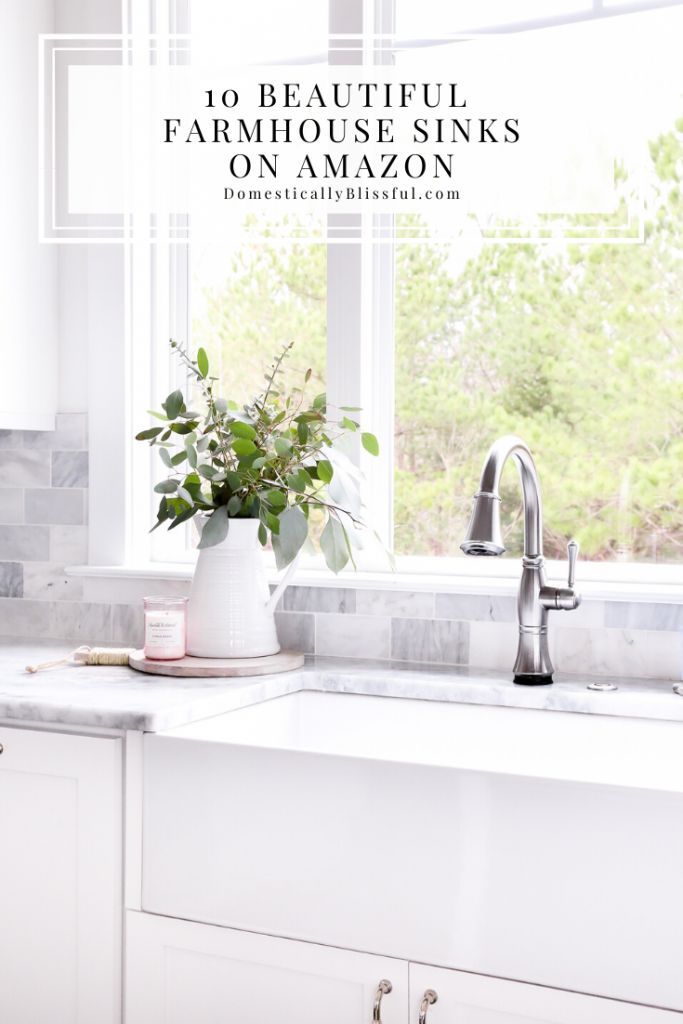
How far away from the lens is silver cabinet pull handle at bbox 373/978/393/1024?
4.32ft

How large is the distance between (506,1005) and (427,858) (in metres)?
0.19

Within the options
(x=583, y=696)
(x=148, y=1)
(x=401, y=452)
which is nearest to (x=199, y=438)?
(x=401, y=452)

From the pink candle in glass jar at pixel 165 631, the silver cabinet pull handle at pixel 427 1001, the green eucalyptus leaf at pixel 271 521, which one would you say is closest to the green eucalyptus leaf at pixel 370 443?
the green eucalyptus leaf at pixel 271 521

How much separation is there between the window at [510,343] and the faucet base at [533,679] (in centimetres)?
29

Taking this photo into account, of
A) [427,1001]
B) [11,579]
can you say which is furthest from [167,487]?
[427,1001]

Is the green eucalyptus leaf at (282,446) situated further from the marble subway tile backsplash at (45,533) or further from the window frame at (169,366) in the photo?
the marble subway tile backsplash at (45,533)

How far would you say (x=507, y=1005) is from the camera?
4.15 feet

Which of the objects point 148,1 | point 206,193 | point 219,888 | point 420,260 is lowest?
point 219,888

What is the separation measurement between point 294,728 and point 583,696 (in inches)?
18.6

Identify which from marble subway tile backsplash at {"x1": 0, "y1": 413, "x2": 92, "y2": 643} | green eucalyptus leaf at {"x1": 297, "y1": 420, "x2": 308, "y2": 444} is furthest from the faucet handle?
marble subway tile backsplash at {"x1": 0, "y1": 413, "x2": 92, "y2": 643}

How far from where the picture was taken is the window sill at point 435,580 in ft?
6.00

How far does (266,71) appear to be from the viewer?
2.20 metres

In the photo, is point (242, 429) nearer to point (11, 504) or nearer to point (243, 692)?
point (243, 692)

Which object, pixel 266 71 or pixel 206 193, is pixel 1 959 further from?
pixel 266 71
